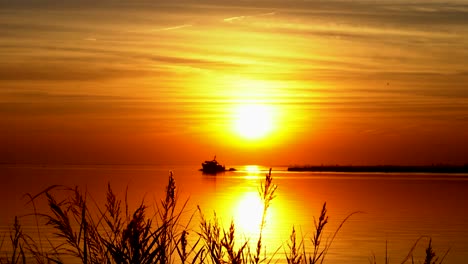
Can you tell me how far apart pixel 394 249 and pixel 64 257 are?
501 inches

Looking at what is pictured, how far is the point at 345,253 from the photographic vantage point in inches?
1126

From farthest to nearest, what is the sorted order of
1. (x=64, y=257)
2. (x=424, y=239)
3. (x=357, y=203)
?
1. (x=357, y=203)
2. (x=424, y=239)
3. (x=64, y=257)

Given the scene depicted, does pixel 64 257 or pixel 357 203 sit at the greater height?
pixel 357 203

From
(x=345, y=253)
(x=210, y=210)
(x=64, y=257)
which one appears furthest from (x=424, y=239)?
(x=210, y=210)

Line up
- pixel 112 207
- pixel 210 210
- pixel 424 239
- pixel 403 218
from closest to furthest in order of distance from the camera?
1. pixel 112 207
2. pixel 424 239
3. pixel 403 218
4. pixel 210 210

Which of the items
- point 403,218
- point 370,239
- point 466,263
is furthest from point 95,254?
point 403,218

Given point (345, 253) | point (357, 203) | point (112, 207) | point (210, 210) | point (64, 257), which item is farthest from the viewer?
point (357, 203)

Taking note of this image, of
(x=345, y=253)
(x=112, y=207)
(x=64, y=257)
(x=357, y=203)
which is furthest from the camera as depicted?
(x=357, y=203)

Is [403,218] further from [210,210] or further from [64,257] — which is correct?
[64,257]

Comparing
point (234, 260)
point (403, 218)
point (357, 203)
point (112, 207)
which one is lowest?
point (234, 260)

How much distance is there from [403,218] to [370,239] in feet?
41.0

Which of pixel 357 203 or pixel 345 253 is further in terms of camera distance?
pixel 357 203

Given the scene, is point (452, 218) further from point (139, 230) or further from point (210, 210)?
point (139, 230)

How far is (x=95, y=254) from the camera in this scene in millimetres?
5453
